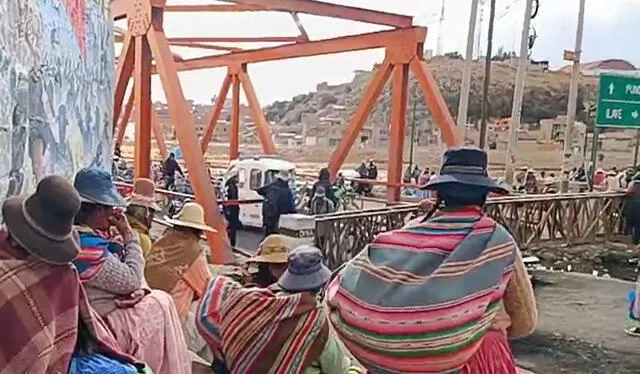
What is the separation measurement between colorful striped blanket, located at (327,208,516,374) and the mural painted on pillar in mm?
2752

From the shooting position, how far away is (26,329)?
8.48 feet

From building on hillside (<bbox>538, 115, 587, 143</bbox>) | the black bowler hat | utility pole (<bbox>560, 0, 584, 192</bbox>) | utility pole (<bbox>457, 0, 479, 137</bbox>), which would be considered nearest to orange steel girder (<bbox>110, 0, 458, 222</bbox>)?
utility pole (<bbox>457, 0, 479, 137</bbox>)

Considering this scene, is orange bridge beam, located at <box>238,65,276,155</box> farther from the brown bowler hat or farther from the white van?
the brown bowler hat

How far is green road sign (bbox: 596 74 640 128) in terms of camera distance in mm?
19094

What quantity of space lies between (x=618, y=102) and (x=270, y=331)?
17097mm

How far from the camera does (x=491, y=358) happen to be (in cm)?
327

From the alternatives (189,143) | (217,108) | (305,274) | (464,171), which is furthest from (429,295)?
(217,108)

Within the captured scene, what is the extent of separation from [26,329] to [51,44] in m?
4.15

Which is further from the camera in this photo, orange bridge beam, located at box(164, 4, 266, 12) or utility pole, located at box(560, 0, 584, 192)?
utility pole, located at box(560, 0, 584, 192)

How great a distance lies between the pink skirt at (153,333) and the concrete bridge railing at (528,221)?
7.63 meters

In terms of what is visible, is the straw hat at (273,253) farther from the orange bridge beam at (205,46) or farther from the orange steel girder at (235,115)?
the orange steel girder at (235,115)

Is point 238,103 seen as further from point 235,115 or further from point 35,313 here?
point 35,313

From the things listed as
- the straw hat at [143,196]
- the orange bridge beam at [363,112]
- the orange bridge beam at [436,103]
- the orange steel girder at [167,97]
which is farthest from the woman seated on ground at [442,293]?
the orange bridge beam at [363,112]

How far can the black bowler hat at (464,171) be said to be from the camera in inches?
129
